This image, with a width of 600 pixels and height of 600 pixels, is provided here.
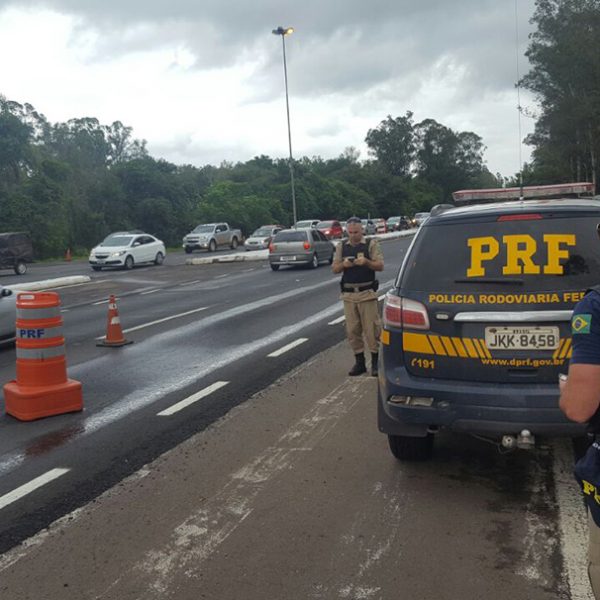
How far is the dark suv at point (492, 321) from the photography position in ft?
13.6

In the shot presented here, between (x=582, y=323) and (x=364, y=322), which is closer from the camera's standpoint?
(x=582, y=323)

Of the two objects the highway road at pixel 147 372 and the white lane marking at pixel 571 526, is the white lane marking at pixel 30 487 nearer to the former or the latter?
the highway road at pixel 147 372

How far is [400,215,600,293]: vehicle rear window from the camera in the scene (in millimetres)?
4230

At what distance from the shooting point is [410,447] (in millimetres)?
5020

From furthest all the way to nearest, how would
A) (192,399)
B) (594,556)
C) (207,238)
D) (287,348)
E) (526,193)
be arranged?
(207,238)
(287,348)
(192,399)
(526,193)
(594,556)

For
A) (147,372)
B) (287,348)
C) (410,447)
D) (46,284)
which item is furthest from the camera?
(46,284)

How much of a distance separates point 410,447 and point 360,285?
3101 millimetres

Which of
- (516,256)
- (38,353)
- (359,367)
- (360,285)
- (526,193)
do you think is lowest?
(359,367)

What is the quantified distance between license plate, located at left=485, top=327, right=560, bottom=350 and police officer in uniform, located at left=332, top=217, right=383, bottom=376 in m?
3.61

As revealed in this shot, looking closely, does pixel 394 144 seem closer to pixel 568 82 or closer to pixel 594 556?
pixel 568 82

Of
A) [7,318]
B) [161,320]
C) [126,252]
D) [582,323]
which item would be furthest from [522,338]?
[126,252]

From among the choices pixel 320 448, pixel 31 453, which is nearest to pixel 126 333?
pixel 31 453

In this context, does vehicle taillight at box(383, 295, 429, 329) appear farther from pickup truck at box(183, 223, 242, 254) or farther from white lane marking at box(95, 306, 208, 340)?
pickup truck at box(183, 223, 242, 254)

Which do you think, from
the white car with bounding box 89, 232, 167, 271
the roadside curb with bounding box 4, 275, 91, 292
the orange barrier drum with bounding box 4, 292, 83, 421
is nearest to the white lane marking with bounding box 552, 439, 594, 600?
the orange barrier drum with bounding box 4, 292, 83, 421
